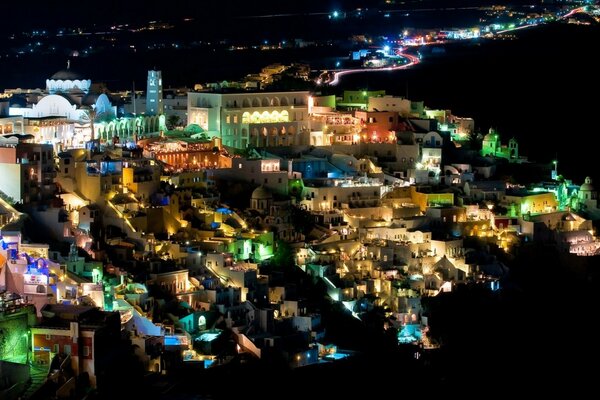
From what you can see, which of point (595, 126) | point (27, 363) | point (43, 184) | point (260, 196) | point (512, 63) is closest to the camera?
point (27, 363)

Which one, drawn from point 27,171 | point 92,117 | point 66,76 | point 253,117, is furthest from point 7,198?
point 66,76

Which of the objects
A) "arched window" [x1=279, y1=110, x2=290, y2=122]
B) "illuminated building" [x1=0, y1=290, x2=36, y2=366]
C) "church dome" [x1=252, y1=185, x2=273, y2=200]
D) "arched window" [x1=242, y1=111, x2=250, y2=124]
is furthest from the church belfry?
"illuminated building" [x1=0, y1=290, x2=36, y2=366]

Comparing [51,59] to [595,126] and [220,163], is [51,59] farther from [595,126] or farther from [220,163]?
[220,163]

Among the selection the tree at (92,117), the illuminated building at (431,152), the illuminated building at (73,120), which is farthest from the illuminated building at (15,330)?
the illuminated building at (431,152)

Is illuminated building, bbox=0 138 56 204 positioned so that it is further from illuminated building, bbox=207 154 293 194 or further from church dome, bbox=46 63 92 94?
church dome, bbox=46 63 92 94

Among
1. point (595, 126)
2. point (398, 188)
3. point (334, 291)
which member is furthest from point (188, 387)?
point (595, 126)
